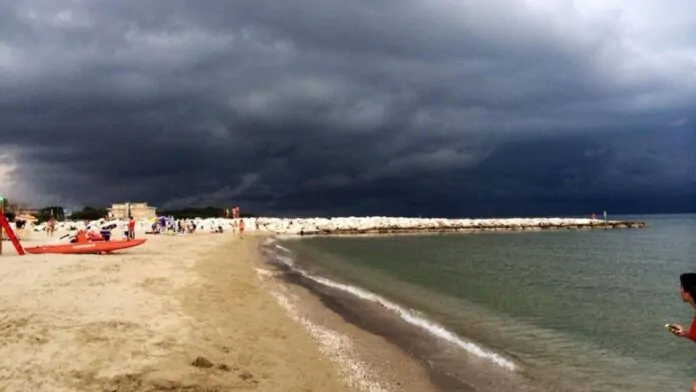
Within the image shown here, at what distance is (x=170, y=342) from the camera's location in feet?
31.1

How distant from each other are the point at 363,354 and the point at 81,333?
5.38m

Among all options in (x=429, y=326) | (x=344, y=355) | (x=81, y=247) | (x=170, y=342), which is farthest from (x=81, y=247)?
(x=344, y=355)

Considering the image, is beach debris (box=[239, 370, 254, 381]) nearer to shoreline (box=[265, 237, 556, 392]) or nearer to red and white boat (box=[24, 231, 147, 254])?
shoreline (box=[265, 237, 556, 392])

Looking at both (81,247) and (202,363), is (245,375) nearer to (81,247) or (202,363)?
(202,363)

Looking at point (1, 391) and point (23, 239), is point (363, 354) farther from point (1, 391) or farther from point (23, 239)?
point (23, 239)

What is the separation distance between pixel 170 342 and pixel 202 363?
1131 mm

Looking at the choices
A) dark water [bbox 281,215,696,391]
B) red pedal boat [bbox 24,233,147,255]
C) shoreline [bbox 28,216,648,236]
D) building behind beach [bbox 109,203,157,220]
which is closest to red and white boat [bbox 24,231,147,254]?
red pedal boat [bbox 24,233,147,255]

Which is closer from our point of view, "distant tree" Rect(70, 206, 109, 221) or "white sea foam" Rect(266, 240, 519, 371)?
"white sea foam" Rect(266, 240, 519, 371)

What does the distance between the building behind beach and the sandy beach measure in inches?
3813

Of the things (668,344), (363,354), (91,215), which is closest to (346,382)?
(363,354)

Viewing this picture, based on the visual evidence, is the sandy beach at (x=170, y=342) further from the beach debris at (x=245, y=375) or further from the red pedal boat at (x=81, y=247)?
the red pedal boat at (x=81, y=247)

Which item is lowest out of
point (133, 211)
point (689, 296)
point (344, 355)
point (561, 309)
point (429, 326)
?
point (561, 309)

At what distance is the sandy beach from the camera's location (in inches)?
304

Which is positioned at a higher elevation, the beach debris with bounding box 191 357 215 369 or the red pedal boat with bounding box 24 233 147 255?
the red pedal boat with bounding box 24 233 147 255
